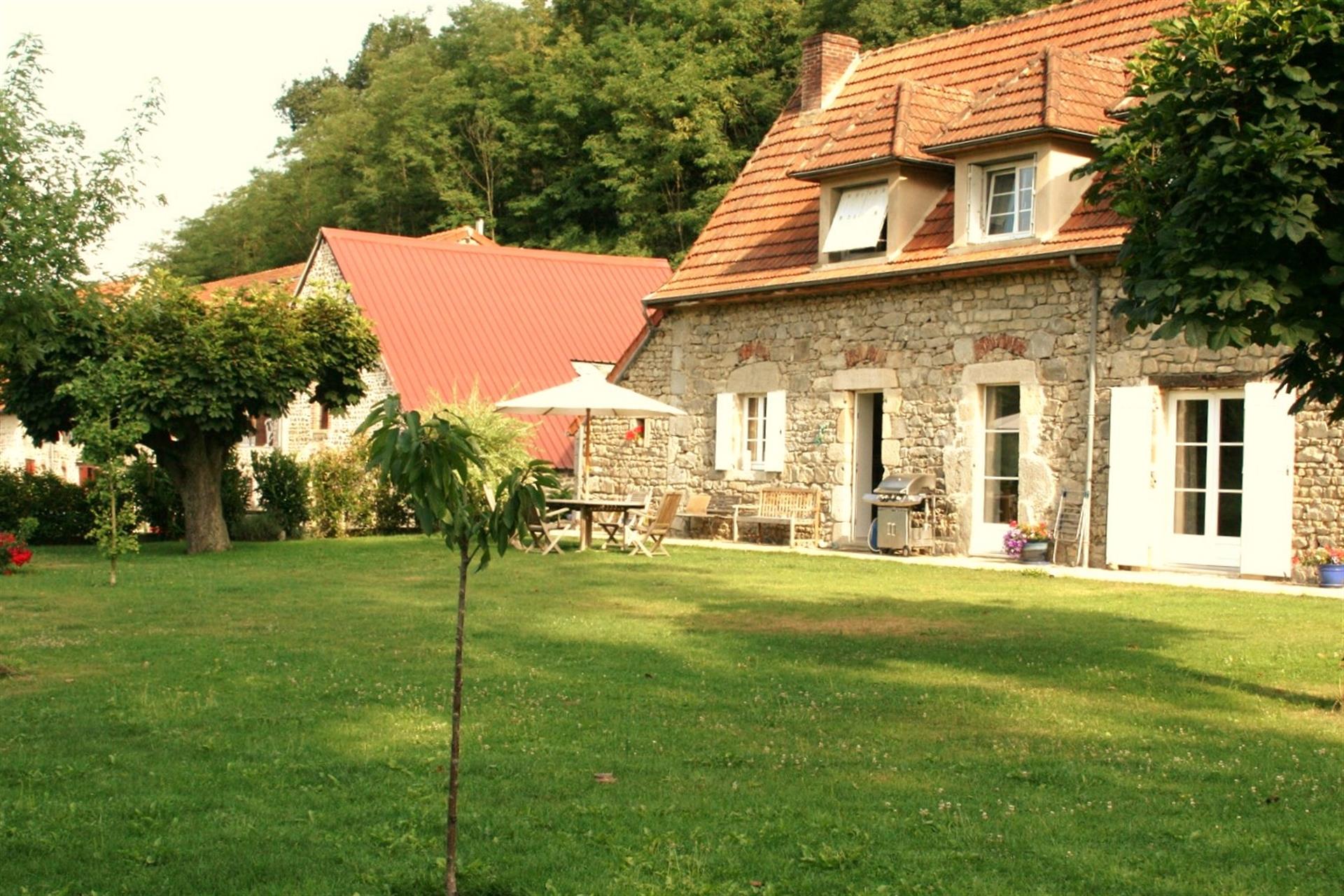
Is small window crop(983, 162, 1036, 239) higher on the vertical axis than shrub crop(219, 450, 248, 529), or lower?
higher

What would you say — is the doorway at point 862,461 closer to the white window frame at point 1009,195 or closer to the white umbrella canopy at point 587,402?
the white umbrella canopy at point 587,402

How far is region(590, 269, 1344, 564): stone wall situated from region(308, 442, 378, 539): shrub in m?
4.61

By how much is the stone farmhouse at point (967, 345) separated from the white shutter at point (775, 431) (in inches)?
1.6

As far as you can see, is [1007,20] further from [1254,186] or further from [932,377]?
[1254,186]

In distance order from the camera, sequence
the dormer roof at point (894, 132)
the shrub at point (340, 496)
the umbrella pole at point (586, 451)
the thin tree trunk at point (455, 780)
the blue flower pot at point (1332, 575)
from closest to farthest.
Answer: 1. the thin tree trunk at point (455, 780)
2. the blue flower pot at point (1332, 575)
3. the dormer roof at point (894, 132)
4. the umbrella pole at point (586, 451)
5. the shrub at point (340, 496)

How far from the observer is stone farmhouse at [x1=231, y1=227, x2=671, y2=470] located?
28.2m

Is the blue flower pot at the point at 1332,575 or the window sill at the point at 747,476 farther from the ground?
the window sill at the point at 747,476

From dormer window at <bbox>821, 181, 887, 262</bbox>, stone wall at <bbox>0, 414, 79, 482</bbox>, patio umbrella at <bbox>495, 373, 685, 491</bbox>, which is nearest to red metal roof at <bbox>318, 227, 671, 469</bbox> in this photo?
patio umbrella at <bbox>495, 373, 685, 491</bbox>

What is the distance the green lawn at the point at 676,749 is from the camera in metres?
4.98

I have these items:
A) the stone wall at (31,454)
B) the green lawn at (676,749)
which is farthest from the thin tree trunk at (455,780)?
the stone wall at (31,454)

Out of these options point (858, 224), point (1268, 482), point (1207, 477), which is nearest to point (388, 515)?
point (858, 224)

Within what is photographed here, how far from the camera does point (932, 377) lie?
1903 cm

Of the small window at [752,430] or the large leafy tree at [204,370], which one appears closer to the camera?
the large leafy tree at [204,370]

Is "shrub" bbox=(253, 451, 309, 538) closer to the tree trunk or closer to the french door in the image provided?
the tree trunk
